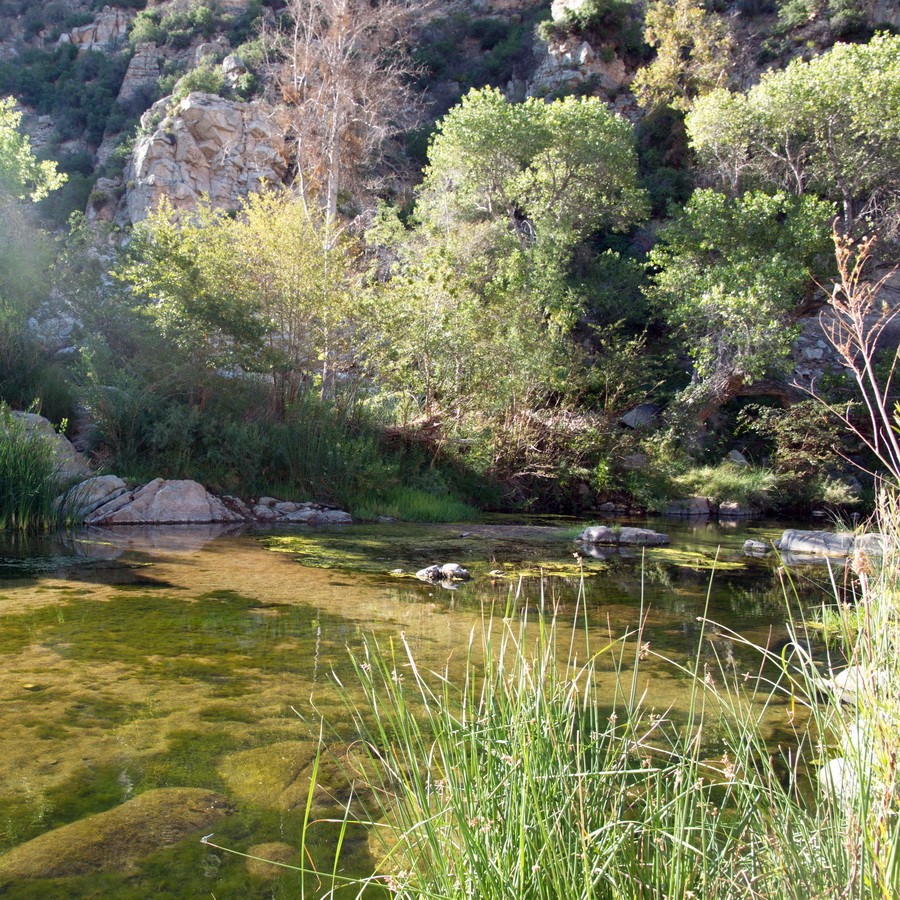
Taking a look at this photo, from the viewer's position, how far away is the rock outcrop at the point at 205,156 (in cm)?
2484

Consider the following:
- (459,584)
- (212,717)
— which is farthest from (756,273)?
(212,717)

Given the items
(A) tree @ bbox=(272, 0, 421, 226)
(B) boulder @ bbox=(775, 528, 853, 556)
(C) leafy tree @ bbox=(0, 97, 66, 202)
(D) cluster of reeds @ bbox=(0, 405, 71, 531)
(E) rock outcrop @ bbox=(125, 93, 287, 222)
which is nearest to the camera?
(D) cluster of reeds @ bbox=(0, 405, 71, 531)

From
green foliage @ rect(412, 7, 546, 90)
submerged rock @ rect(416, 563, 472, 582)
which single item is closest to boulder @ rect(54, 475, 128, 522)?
submerged rock @ rect(416, 563, 472, 582)

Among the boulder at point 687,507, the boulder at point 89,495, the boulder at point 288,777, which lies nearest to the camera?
the boulder at point 288,777

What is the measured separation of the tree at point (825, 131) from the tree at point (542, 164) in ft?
8.73

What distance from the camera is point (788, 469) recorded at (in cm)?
1585

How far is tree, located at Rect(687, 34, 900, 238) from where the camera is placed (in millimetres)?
13992

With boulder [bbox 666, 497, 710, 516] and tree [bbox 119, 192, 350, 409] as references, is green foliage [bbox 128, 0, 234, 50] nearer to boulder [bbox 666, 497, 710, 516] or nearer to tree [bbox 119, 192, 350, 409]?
tree [bbox 119, 192, 350, 409]

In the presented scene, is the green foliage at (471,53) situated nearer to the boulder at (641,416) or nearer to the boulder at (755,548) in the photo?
the boulder at (641,416)

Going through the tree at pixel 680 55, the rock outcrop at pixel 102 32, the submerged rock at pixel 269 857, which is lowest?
the submerged rock at pixel 269 857

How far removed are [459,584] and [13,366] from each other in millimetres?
8554

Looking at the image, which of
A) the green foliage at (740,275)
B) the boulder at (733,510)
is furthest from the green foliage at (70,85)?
the boulder at (733,510)

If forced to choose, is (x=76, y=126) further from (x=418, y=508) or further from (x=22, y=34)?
(x=418, y=508)

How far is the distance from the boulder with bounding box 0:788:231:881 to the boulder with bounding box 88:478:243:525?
7286 mm
